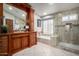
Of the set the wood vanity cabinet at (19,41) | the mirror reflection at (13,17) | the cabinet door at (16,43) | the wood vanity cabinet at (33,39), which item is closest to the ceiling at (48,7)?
the mirror reflection at (13,17)

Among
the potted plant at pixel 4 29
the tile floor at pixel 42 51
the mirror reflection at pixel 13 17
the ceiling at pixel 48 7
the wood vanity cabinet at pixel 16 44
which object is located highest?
the ceiling at pixel 48 7

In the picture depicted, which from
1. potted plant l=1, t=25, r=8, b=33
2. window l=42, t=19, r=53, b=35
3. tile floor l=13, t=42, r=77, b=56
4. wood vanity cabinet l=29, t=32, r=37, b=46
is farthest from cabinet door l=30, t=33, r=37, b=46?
potted plant l=1, t=25, r=8, b=33

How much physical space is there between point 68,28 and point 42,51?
0.79 m

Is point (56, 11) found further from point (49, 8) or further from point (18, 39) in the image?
point (18, 39)

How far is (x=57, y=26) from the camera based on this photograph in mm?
2760

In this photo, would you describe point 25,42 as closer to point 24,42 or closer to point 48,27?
point 24,42

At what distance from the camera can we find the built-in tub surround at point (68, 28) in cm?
266

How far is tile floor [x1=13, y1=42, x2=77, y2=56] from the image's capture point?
2.72 meters

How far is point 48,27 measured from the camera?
281 centimetres

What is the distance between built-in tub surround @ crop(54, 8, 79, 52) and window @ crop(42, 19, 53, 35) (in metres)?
0.09

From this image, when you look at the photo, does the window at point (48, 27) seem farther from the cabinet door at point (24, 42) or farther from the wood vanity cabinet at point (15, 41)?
the cabinet door at point (24, 42)

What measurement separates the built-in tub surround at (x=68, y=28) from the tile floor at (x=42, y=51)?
0.14 m

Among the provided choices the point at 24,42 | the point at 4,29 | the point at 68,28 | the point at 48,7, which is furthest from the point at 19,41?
the point at 68,28

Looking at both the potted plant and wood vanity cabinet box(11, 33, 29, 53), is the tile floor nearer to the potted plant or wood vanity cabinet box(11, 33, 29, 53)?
wood vanity cabinet box(11, 33, 29, 53)
